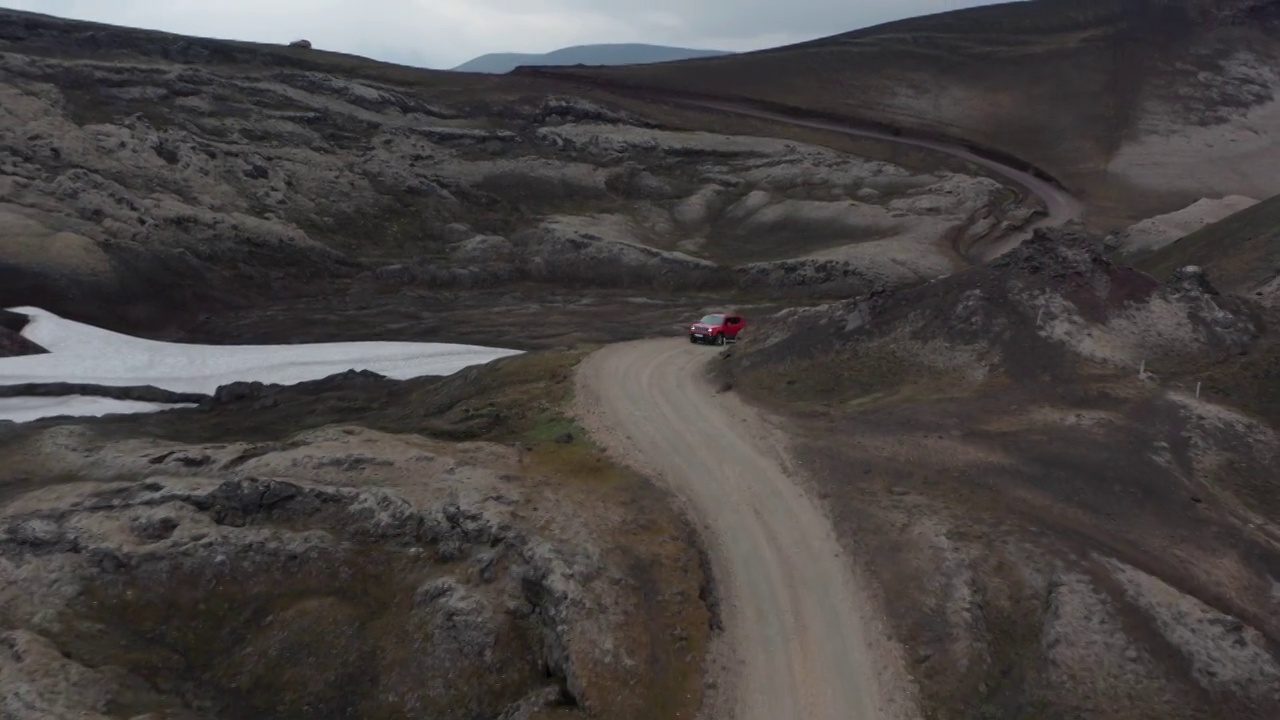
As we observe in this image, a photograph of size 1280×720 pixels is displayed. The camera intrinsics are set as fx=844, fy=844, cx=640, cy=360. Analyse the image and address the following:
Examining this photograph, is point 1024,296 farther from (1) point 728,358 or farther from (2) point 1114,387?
(1) point 728,358

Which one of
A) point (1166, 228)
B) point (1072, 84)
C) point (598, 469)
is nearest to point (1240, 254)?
point (1166, 228)

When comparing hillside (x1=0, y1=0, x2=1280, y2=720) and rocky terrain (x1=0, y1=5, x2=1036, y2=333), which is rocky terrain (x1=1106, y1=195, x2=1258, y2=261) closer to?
hillside (x1=0, y1=0, x2=1280, y2=720)

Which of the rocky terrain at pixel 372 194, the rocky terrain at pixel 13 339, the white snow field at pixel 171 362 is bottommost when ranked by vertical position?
the white snow field at pixel 171 362

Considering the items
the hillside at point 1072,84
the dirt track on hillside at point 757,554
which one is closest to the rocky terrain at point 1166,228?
the hillside at point 1072,84

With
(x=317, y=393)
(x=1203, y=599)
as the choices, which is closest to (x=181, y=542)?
(x=317, y=393)

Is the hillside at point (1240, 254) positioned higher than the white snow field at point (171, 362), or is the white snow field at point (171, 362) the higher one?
Answer: the hillside at point (1240, 254)

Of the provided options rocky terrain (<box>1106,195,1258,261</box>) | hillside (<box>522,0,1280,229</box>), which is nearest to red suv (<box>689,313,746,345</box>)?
rocky terrain (<box>1106,195,1258,261</box>)

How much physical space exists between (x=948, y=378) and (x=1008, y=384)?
6.37 feet

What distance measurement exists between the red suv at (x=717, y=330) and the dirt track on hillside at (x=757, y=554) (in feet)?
34.6

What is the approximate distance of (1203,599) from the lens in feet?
59.0

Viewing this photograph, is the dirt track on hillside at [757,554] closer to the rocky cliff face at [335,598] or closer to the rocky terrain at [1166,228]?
the rocky cliff face at [335,598]

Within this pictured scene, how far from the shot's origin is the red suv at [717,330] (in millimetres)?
42781

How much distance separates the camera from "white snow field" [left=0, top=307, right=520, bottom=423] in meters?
41.1

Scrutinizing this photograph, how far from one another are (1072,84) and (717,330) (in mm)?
78514
